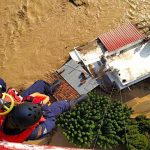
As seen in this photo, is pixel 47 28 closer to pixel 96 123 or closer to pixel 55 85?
pixel 55 85

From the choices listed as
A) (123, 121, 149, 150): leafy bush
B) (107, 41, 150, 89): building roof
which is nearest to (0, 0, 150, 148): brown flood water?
(107, 41, 150, 89): building roof

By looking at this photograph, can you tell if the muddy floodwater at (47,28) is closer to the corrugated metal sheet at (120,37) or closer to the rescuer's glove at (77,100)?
the corrugated metal sheet at (120,37)

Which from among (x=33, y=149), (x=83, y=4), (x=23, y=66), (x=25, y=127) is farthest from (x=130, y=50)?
(x=33, y=149)

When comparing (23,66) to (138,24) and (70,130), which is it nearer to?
(70,130)

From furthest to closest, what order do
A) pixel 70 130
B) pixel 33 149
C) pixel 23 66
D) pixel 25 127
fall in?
pixel 23 66
pixel 70 130
pixel 25 127
pixel 33 149

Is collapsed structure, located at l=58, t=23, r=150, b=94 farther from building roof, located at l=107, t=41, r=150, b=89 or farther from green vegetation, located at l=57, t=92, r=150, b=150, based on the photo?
green vegetation, located at l=57, t=92, r=150, b=150

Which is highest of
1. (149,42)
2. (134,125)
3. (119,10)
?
(119,10)
